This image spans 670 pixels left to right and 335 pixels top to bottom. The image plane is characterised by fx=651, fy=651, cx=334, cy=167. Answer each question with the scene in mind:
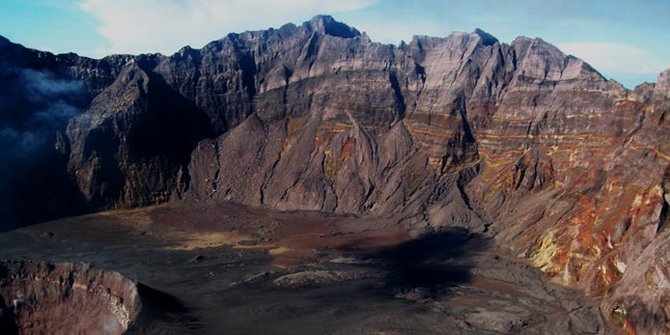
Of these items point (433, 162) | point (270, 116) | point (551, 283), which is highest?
point (270, 116)

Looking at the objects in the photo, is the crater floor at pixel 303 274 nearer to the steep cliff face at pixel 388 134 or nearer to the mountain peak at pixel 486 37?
the steep cliff face at pixel 388 134

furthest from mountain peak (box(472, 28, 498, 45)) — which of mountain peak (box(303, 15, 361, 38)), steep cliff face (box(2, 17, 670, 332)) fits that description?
mountain peak (box(303, 15, 361, 38))

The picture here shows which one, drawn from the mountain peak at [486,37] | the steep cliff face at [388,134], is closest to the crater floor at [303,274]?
the steep cliff face at [388,134]

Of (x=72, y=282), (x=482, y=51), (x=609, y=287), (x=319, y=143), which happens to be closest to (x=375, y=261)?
(x=609, y=287)

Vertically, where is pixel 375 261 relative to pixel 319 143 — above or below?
below

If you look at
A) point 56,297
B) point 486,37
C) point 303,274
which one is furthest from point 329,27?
point 56,297

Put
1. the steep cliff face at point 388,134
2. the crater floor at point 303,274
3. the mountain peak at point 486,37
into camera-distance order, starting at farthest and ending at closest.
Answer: the mountain peak at point 486,37, the steep cliff face at point 388,134, the crater floor at point 303,274

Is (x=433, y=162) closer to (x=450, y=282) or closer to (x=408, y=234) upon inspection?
(x=408, y=234)
